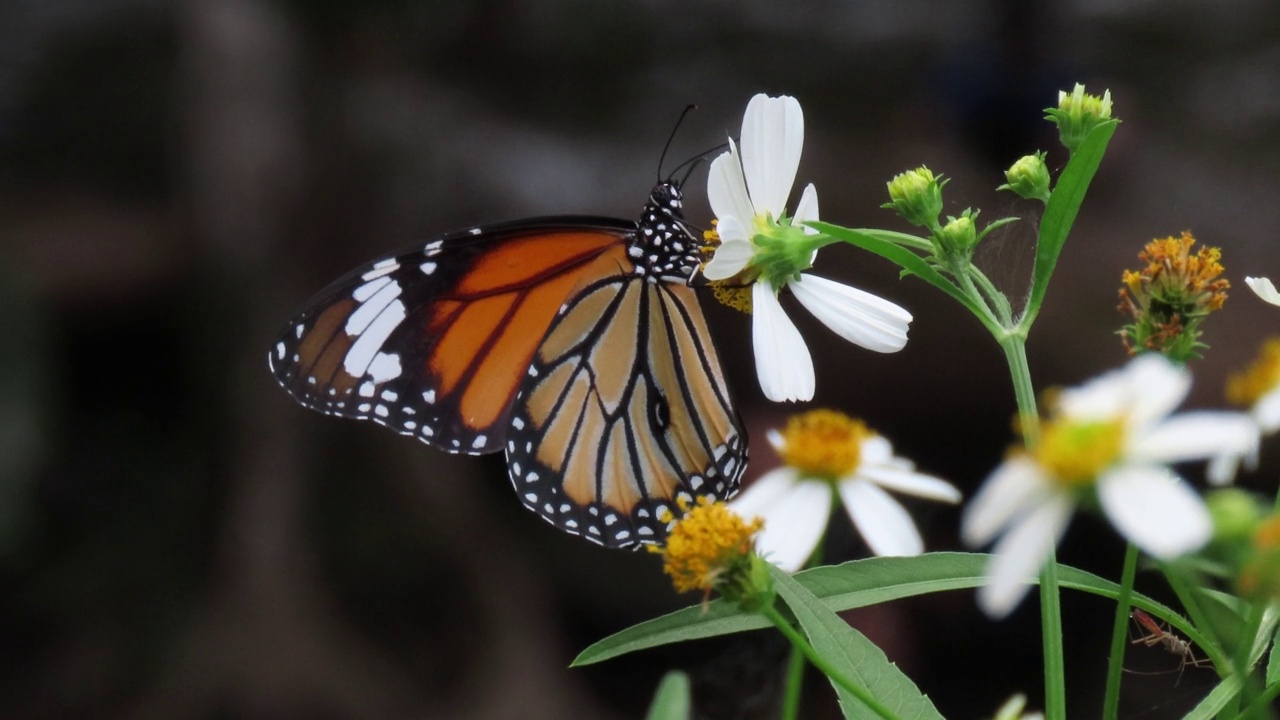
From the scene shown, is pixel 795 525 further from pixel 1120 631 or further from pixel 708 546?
pixel 1120 631

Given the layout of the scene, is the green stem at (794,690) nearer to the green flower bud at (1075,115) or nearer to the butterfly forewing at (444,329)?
the green flower bud at (1075,115)

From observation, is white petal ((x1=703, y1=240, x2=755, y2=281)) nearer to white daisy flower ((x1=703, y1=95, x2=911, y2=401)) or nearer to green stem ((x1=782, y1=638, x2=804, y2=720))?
white daisy flower ((x1=703, y1=95, x2=911, y2=401))

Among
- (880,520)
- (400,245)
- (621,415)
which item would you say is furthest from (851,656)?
(400,245)

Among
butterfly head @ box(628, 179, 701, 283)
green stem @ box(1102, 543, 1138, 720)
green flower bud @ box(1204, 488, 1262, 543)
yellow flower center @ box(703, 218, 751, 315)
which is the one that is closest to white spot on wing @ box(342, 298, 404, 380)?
butterfly head @ box(628, 179, 701, 283)

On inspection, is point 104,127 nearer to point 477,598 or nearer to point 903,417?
point 477,598

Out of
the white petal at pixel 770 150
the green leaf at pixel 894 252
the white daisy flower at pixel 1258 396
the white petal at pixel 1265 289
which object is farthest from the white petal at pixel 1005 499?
the white petal at pixel 770 150
